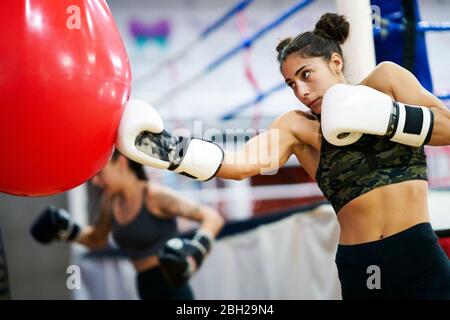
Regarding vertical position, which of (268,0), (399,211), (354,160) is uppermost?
(268,0)

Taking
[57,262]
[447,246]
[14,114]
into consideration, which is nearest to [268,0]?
[57,262]

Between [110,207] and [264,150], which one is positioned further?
[110,207]

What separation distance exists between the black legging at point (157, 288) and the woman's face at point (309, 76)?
4.52 ft

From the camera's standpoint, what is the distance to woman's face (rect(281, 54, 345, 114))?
47.2 inches

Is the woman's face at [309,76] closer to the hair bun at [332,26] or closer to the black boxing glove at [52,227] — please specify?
the hair bun at [332,26]

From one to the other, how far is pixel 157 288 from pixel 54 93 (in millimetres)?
1544

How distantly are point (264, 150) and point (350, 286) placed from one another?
0.33 metres

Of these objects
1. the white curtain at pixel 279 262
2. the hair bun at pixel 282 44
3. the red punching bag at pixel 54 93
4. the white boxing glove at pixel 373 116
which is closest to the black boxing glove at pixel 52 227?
the white curtain at pixel 279 262

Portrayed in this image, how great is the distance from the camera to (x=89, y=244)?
2.76 m

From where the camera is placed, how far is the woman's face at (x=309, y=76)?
120 cm

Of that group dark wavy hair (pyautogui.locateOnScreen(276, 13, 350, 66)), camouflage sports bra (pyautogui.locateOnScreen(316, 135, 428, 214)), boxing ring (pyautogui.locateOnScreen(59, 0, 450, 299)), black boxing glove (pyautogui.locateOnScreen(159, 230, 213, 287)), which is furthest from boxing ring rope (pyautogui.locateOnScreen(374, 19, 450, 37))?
black boxing glove (pyautogui.locateOnScreen(159, 230, 213, 287))

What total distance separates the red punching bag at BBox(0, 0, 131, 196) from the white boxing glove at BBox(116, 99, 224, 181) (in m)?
0.03

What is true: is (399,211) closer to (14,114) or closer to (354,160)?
(354,160)
